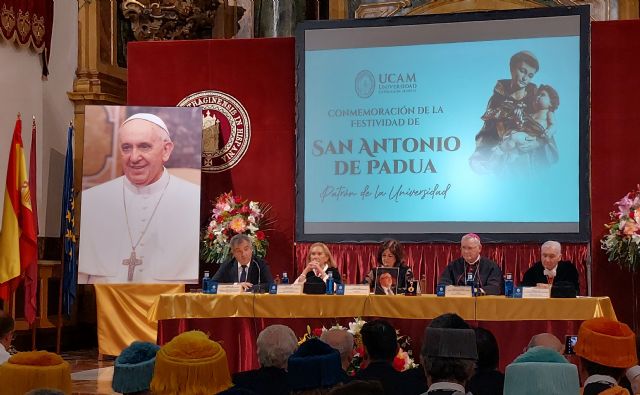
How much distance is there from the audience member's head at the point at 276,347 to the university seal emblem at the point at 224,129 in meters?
7.16

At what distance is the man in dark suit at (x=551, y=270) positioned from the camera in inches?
324

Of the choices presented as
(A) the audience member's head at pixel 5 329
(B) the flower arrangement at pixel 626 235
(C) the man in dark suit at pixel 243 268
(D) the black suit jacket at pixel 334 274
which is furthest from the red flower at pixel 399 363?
(A) the audience member's head at pixel 5 329

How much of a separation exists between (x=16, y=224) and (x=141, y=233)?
3.80 ft

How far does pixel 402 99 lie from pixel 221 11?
344cm

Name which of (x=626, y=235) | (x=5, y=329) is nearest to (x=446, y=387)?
(x=5, y=329)

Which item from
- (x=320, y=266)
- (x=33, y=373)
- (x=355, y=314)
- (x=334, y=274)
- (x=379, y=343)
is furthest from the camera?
(x=320, y=266)

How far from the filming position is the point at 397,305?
7781mm

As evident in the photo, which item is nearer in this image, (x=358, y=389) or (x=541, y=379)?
(x=358, y=389)

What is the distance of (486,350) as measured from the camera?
4.11 meters

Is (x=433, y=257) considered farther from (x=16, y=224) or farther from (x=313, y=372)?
(x=313, y=372)

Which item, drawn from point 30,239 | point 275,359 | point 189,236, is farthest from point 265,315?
point 275,359

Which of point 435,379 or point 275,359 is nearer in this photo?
point 435,379

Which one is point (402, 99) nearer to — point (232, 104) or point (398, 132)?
point (398, 132)

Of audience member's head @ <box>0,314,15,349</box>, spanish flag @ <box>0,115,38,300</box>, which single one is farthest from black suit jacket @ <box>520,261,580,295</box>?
spanish flag @ <box>0,115,38,300</box>
